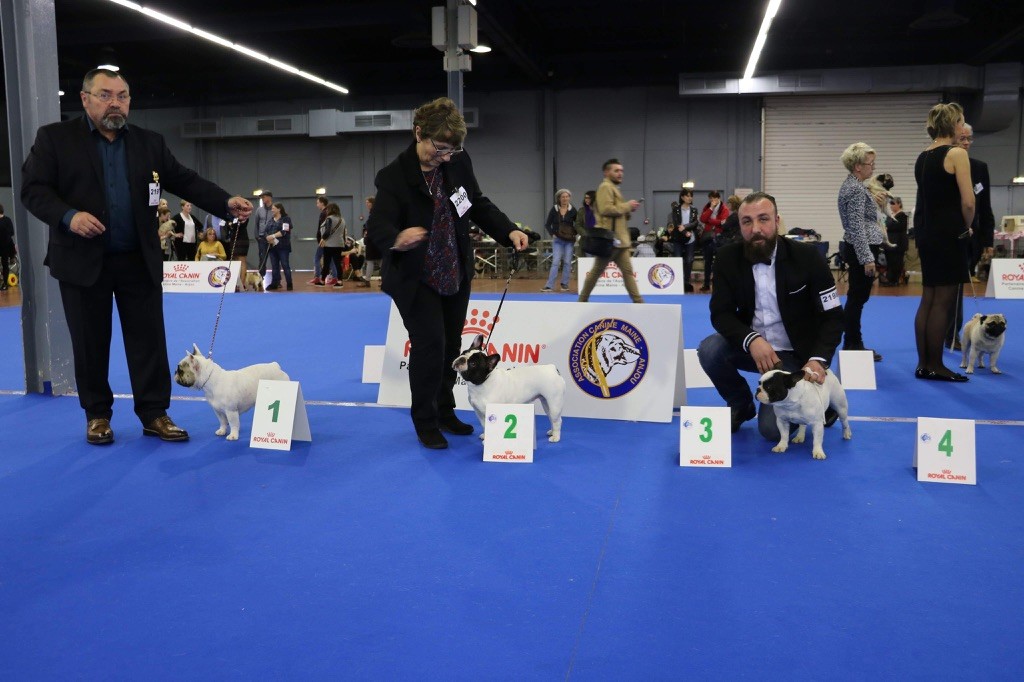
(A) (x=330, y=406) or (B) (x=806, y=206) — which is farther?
(B) (x=806, y=206)

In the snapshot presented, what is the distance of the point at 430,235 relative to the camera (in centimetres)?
344

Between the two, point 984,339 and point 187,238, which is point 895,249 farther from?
point 187,238

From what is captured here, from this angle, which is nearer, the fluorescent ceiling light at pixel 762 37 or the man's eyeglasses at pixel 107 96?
the man's eyeglasses at pixel 107 96

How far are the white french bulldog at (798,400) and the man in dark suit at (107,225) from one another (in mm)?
2258

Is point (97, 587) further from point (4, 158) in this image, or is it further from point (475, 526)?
point (4, 158)

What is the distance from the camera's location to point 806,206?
1834 cm

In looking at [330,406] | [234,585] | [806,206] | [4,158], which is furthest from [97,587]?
[4,158]

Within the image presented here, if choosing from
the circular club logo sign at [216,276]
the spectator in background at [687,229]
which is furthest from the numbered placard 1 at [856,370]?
the circular club logo sign at [216,276]

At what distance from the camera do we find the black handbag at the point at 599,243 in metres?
7.64

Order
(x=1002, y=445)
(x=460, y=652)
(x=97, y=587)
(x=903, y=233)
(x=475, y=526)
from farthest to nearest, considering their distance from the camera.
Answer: (x=903, y=233), (x=1002, y=445), (x=475, y=526), (x=97, y=587), (x=460, y=652)

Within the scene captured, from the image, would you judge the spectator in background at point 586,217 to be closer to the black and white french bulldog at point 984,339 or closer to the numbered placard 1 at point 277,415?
the black and white french bulldog at point 984,339

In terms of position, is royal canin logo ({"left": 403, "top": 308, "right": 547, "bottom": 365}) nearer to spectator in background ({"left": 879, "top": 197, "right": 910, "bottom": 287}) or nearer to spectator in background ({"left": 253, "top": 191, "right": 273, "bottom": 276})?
spectator in background ({"left": 879, "top": 197, "right": 910, "bottom": 287})

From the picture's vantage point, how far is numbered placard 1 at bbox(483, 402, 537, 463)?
10.8 feet

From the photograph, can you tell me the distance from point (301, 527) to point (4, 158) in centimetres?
2102
